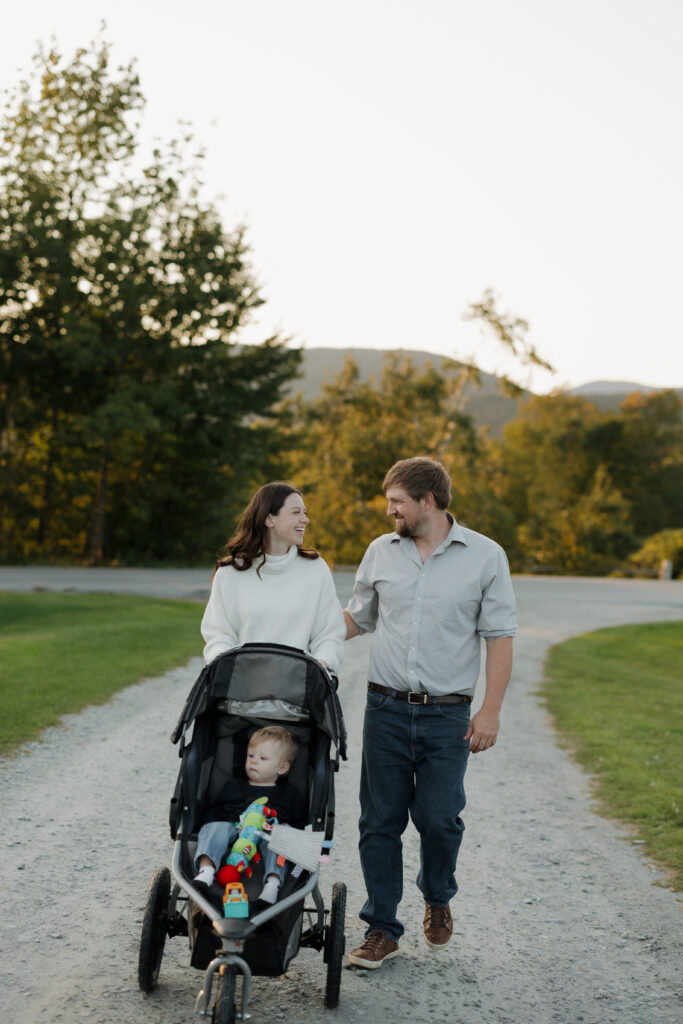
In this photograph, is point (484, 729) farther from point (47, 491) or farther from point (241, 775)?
point (47, 491)

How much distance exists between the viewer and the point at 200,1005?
11.8 ft

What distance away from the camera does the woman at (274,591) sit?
416 centimetres

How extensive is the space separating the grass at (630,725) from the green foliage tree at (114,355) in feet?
53.3

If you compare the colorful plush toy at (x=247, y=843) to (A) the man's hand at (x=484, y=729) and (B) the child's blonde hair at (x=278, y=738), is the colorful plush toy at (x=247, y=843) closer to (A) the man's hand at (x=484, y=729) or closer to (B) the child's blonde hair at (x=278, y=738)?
(B) the child's blonde hair at (x=278, y=738)

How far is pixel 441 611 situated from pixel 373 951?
1487 mm

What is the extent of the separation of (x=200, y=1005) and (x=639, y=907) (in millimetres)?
2772

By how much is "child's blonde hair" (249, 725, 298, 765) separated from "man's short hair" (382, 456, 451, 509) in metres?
1.12

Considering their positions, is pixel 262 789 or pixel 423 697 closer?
pixel 262 789

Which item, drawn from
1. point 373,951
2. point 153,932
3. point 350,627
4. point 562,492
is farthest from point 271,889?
point 562,492

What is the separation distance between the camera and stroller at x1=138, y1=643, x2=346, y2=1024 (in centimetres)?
369

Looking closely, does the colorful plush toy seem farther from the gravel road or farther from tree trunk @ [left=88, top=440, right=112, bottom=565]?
tree trunk @ [left=88, top=440, right=112, bottom=565]

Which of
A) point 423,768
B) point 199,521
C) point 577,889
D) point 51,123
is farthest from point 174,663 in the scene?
point 51,123

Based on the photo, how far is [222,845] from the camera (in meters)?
3.77

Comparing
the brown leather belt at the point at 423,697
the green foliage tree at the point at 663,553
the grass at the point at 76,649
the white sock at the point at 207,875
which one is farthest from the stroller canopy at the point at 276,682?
the green foliage tree at the point at 663,553
